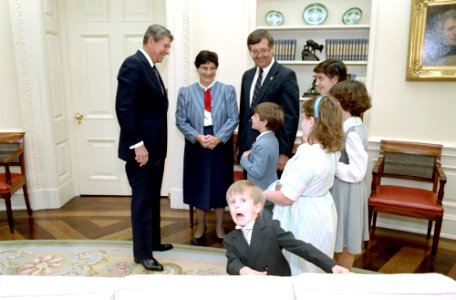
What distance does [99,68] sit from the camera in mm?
4109

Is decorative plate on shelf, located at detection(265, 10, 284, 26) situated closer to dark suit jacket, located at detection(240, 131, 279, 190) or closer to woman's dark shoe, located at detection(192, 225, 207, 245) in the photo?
dark suit jacket, located at detection(240, 131, 279, 190)

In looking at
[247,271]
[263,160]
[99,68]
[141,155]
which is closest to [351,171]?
[263,160]

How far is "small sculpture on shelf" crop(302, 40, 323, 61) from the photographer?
3.61m

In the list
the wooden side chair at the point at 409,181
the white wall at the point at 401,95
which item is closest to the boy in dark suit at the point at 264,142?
the wooden side chair at the point at 409,181

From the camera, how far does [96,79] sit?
413cm

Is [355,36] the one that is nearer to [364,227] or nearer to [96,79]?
[364,227]

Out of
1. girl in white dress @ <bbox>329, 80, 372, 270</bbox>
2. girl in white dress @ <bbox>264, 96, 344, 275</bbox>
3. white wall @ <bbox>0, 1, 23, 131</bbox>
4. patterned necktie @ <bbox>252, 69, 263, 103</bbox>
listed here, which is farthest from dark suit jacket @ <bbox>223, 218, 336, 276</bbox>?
white wall @ <bbox>0, 1, 23, 131</bbox>

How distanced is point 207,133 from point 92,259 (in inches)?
51.7

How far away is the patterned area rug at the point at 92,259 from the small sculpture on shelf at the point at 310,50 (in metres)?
1.97

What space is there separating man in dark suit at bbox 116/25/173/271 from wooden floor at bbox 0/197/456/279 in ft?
2.29

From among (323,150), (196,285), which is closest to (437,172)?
(323,150)

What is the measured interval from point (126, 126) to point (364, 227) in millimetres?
1545

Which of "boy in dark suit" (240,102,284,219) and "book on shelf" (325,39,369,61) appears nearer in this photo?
"boy in dark suit" (240,102,284,219)

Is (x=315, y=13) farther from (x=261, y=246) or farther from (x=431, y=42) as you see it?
(x=261, y=246)
